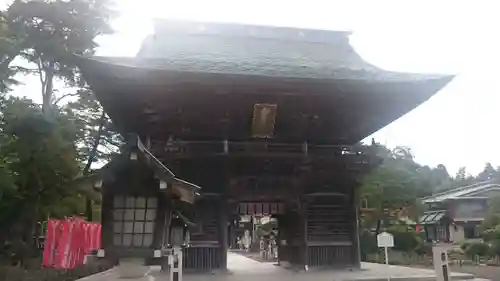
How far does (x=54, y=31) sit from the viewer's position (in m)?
18.9

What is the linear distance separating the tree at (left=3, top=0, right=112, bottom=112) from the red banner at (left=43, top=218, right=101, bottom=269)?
19.3 feet

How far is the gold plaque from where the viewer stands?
13156 millimetres

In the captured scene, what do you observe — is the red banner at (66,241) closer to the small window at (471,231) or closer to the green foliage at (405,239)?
the green foliage at (405,239)

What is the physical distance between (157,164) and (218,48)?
30.2 ft

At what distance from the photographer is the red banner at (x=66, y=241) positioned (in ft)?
46.2

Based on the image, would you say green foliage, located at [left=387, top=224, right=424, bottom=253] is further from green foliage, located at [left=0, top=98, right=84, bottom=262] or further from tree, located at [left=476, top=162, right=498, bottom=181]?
tree, located at [left=476, top=162, right=498, bottom=181]

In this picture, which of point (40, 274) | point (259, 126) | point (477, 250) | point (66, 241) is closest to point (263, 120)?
point (259, 126)

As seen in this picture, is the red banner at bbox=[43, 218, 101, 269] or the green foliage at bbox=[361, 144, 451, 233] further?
the green foliage at bbox=[361, 144, 451, 233]

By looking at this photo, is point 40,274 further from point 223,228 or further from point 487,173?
point 487,173

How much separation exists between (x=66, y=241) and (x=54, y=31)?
9039mm

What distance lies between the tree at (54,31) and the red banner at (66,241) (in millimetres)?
5897

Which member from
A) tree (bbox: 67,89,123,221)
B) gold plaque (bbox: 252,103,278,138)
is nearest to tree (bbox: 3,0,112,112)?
tree (bbox: 67,89,123,221)

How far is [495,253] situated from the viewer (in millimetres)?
20500

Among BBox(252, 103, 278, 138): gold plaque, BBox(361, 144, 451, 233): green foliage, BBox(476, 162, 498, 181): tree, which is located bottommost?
BBox(361, 144, 451, 233): green foliage
